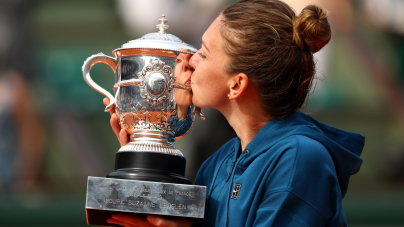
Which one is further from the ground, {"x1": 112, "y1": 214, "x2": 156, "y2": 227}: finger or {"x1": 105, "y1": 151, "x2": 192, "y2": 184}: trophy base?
{"x1": 105, "y1": 151, "x2": 192, "y2": 184}: trophy base

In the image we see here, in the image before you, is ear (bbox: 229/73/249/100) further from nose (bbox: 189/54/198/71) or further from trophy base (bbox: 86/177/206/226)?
trophy base (bbox: 86/177/206/226)

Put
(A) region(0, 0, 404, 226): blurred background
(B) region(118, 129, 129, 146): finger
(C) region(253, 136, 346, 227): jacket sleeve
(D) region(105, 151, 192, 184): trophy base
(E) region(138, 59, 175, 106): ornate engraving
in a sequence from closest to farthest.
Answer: (C) region(253, 136, 346, 227): jacket sleeve, (D) region(105, 151, 192, 184): trophy base, (E) region(138, 59, 175, 106): ornate engraving, (B) region(118, 129, 129, 146): finger, (A) region(0, 0, 404, 226): blurred background

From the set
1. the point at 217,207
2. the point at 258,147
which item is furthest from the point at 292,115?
the point at 217,207

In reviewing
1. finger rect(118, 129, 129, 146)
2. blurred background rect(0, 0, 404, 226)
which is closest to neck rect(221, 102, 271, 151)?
finger rect(118, 129, 129, 146)

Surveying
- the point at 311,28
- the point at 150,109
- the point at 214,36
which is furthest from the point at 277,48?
the point at 150,109

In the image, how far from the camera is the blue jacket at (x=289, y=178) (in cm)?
158

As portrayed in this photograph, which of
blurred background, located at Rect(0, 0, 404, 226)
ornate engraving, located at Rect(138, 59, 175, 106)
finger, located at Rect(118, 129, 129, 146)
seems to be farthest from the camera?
blurred background, located at Rect(0, 0, 404, 226)

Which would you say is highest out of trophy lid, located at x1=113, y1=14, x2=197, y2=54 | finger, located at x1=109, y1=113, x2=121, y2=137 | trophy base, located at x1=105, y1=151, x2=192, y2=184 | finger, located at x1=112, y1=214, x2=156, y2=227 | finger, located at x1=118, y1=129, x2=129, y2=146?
trophy lid, located at x1=113, y1=14, x2=197, y2=54

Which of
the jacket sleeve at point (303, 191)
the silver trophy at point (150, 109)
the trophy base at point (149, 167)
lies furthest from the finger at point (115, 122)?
the jacket sleeve at point (303, 191)

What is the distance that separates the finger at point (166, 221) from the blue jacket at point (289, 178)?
0.10 meters

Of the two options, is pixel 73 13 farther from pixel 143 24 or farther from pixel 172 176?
pixel 172 176

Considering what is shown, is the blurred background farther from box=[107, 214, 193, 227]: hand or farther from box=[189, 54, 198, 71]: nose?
box=[107, 214, 193, 227]: hand

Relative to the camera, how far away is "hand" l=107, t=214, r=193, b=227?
68.4 inches

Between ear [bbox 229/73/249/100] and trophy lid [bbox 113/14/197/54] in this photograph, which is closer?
ear [bbox 229/73/249/100]
